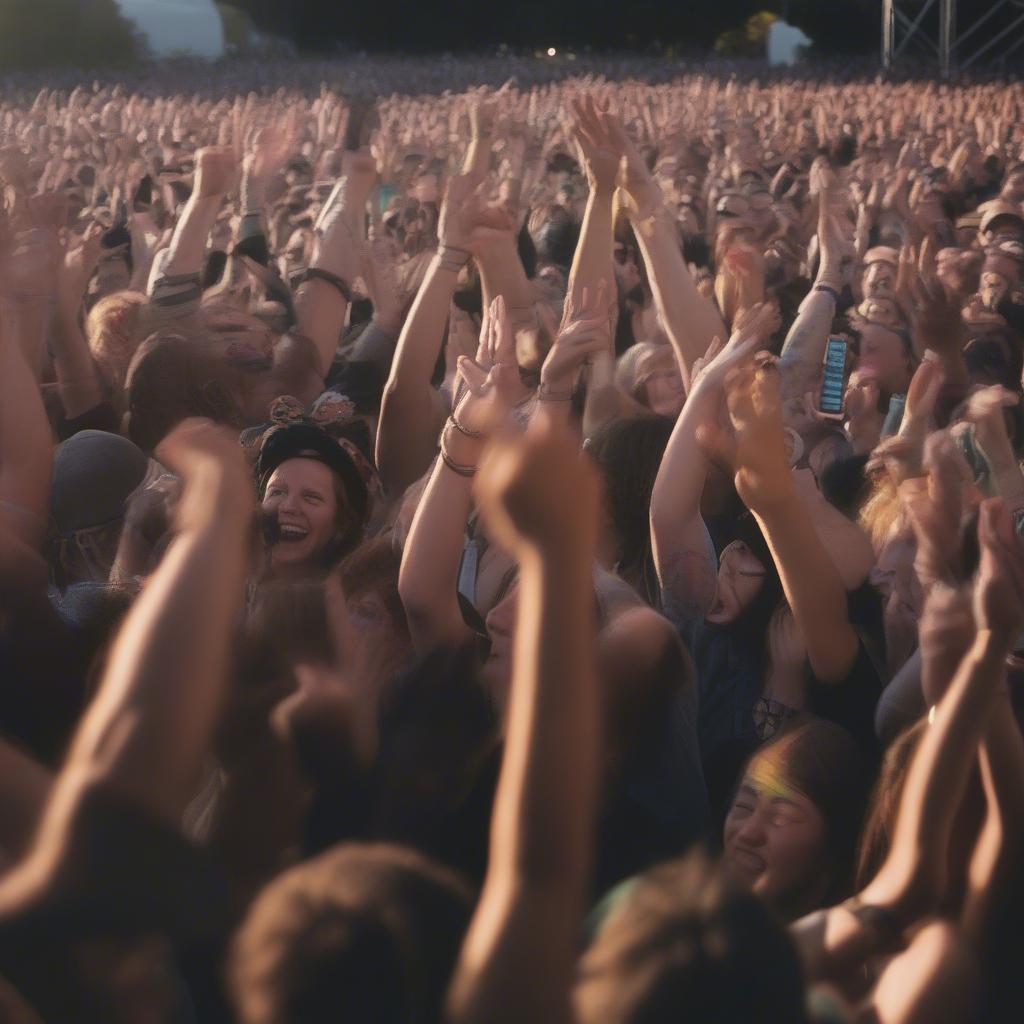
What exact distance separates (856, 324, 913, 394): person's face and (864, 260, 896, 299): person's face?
80cm

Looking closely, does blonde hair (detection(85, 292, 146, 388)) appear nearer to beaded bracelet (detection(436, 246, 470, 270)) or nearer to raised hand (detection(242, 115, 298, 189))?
beaded bracelet (detection(436, 246, 470, 270))

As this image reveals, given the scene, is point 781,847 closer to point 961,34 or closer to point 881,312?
point 881,312

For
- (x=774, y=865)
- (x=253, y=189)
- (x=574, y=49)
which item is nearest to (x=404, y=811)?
(x=774, y=865)

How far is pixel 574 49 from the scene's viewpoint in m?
43.9

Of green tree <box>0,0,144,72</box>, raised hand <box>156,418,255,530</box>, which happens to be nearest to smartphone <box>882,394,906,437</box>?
raised hand <box>156,418,255,530</box>

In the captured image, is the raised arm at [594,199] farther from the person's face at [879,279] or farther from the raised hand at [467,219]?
the person's face at [879,279]

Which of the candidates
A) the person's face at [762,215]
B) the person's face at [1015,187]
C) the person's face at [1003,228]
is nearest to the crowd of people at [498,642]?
the person's face at [762,215]

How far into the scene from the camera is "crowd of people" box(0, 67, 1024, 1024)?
4.09 feet

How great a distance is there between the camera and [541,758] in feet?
4.14

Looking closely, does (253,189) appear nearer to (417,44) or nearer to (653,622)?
(653,622)

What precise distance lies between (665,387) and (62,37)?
44370 millimetres

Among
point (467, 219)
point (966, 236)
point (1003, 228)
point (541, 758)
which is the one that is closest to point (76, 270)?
point (467, 219)

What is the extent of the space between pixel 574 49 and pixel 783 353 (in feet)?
135

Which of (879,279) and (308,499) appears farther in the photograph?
(879,279)
